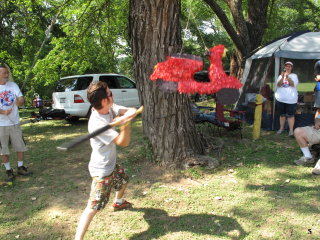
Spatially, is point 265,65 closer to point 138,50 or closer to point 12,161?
point 138,50

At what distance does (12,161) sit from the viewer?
18.6 feet

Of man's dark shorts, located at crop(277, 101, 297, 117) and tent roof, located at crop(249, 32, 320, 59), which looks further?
tent roof, located at crop(249, 32, 320, 59)

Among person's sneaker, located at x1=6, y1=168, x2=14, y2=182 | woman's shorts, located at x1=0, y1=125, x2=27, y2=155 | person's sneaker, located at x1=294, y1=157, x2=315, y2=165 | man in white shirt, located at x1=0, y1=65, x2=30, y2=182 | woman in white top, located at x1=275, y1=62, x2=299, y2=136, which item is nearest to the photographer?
man in white shirt, located at x1=0, y1=65, x2=30, y2=182

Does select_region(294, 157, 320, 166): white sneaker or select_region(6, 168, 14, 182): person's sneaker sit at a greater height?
select_region(294, 157, 320, 166): white sneaker

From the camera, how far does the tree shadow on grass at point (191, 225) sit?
9.77ft

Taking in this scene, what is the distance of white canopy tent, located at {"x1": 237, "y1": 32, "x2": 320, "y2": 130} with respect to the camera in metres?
7.12

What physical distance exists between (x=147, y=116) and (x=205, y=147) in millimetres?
1258

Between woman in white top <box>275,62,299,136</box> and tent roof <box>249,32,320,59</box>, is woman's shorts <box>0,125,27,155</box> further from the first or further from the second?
tent roof <box>249,32,320,59</box>

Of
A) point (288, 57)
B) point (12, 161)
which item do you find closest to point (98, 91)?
point (12, 161)

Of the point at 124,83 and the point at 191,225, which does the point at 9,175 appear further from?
the point at 124,83

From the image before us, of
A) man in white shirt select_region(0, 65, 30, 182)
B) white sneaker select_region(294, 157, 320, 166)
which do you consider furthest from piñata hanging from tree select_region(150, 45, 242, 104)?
white sneaker select_region(294, 157, 320, 166)

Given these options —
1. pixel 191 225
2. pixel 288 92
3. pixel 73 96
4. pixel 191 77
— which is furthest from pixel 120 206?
pixel 73 96

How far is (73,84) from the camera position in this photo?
907cm

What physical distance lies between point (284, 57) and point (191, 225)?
5.54 m
